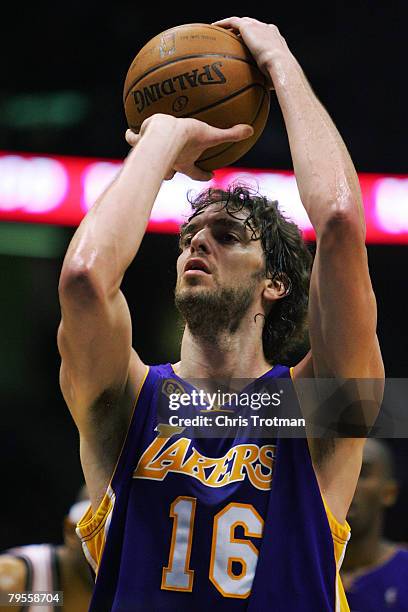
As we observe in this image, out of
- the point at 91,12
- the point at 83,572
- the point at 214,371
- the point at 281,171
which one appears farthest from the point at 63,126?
the point at 214,371

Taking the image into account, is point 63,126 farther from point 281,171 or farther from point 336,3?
point 336,3

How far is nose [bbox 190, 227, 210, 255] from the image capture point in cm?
236

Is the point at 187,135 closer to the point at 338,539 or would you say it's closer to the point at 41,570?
the point at 338,539

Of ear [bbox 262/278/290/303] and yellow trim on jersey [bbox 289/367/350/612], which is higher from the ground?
ear [bbox 262/278/290/303]

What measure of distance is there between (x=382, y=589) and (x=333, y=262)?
1.35 m

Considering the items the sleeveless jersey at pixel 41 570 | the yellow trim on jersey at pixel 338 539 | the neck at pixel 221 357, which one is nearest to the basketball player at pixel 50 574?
the sleeveless jersey at pixel 41 570

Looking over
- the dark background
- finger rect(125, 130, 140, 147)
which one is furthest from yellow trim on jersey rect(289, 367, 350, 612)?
the dark background

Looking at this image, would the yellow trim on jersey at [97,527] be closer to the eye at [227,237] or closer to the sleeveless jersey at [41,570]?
the eye at [227,237]

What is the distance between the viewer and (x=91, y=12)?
632 centimetres

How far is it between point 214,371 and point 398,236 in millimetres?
3951

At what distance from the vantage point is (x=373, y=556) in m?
2.95

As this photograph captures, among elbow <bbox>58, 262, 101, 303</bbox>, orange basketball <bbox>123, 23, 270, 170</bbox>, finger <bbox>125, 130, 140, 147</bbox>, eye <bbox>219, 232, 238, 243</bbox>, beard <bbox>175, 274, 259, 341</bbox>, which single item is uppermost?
orange basketball <bbox>123, 23, 270, 170</bbox>

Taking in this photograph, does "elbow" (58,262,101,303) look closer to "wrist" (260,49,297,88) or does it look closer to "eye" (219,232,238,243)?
"eye" (219,232,238,243)

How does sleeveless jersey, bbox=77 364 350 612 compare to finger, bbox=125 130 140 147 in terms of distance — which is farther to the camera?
finger, bbox=125 130 140 147
